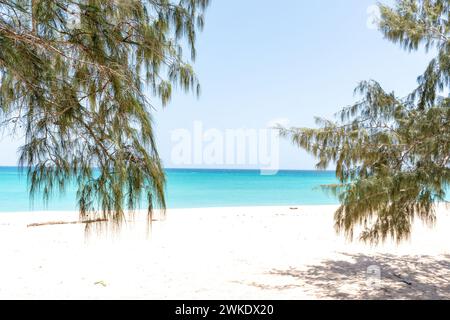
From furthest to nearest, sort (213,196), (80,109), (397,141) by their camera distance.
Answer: (213,196) → (397,141) → (80,109)

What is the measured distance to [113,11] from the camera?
2.25 meters

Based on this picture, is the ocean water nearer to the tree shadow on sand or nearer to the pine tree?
the pine tree

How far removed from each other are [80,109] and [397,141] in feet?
8.53

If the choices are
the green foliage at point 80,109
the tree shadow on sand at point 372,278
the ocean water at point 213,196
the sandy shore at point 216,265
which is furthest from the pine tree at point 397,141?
the green foliage at point 80,109

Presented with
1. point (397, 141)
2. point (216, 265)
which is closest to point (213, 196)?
point (216, 265)

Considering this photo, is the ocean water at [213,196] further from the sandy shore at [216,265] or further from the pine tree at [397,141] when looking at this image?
the sandy shore at [216,265]

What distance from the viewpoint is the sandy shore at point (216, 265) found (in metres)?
3.72

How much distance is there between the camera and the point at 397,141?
317 centimetres

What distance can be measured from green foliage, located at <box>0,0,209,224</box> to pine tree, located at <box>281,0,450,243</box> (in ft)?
6.16

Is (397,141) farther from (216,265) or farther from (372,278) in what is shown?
(216,265)

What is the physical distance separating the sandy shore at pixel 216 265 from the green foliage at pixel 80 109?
0.79 meters

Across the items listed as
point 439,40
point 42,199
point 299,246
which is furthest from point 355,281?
point 42,199

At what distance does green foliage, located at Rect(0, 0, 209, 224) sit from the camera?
6.06ft

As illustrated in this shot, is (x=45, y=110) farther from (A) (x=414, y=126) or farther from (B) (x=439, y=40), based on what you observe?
(B) (x=439, y=40)
